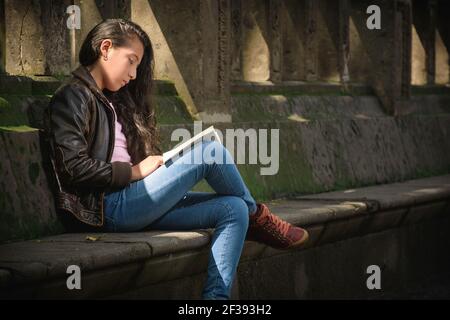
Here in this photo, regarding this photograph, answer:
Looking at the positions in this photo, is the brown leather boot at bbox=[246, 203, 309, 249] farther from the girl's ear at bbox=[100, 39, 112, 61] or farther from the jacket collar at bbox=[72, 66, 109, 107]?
the girl's ear at bbox=[100, 39, 112, 61]

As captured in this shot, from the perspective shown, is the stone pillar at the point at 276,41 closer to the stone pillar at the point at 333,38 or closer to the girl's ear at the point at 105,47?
the stone pillar at the point at 333,38

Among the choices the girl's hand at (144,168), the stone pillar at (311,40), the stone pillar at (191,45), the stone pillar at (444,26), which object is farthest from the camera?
the stone pillar at (444,26)

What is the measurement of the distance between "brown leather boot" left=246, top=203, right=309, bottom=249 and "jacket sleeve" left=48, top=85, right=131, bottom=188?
0.72 m

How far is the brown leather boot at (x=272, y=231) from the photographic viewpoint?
5.79 meters

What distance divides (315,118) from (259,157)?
110cm

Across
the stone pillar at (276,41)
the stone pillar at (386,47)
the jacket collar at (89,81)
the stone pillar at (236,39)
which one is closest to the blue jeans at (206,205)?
the jacket collar at (89,81)

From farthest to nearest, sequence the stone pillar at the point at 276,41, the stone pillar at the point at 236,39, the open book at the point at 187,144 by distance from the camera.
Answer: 1. the stone pillar at the point at 276,41
2. the stone pillar at the point at 236,39
3. the open book at the point at 187,144

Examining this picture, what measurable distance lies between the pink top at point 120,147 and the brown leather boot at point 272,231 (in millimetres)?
657

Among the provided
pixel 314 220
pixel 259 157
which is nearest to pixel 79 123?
pixel 314 220

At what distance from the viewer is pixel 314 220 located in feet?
21.9

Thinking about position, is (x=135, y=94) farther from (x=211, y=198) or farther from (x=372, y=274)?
(x=372, y=274)

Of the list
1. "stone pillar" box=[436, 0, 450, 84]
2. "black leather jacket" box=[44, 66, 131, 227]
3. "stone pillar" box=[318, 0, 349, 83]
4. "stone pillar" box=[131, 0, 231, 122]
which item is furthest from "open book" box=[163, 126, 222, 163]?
"stone pillar" box=[436, 0, 450, 84]

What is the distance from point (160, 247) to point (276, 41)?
359cm

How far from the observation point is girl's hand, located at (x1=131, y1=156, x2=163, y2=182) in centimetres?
551
